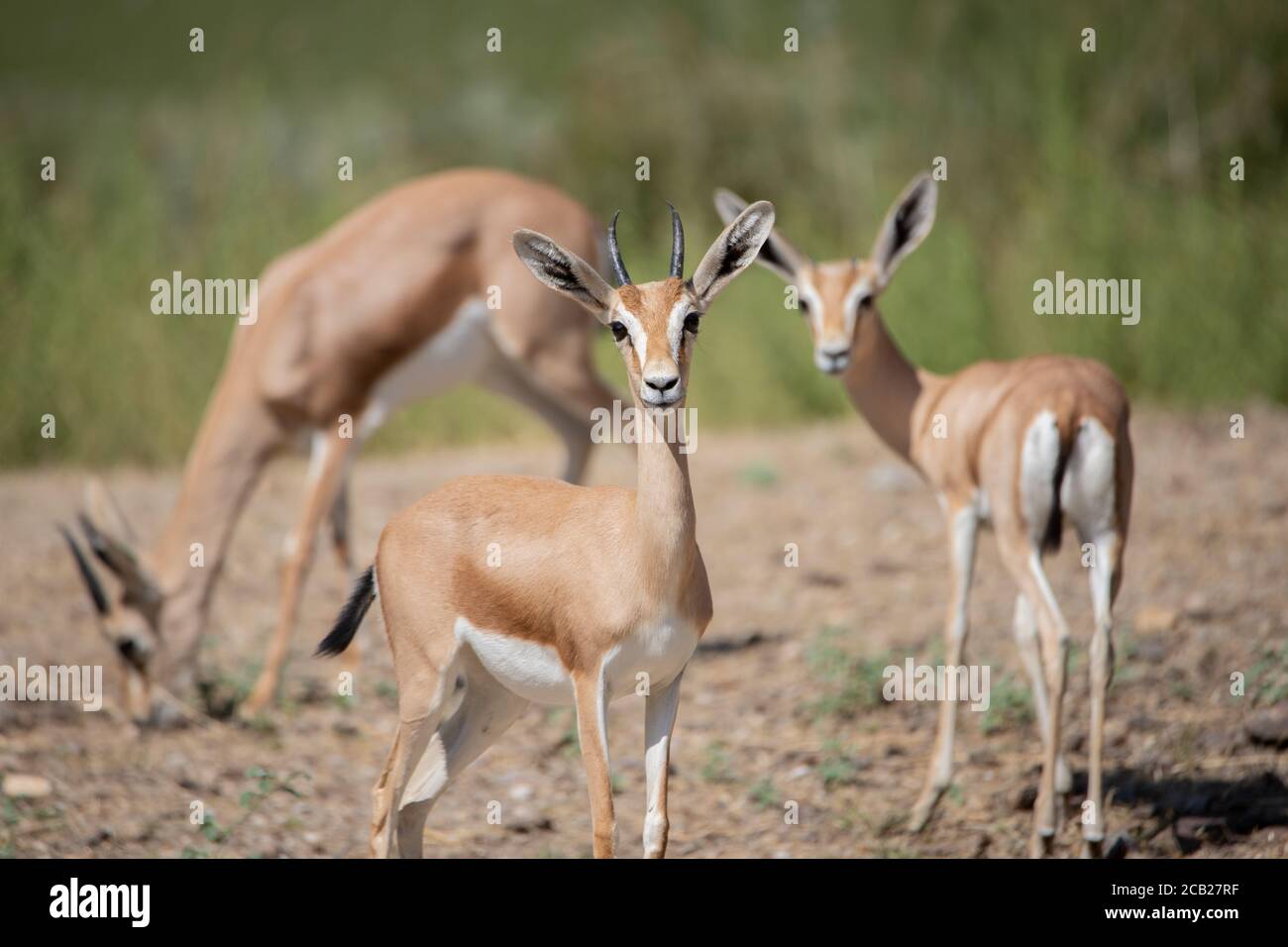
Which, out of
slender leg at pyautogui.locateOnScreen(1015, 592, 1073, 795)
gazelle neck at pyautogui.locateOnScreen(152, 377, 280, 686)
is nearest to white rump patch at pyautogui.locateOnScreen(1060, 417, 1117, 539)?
slender leg at pyautogui.locateOnScreen(1015, 592, 1073, 795)

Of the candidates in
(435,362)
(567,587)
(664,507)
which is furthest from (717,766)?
(435,362)

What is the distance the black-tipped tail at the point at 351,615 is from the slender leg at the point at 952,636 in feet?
6.61

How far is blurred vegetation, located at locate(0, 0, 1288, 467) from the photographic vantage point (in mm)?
9664

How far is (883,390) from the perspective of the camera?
214 inches

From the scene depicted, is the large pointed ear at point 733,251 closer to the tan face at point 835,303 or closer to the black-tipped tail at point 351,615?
the black-tipped tail at point 351,615

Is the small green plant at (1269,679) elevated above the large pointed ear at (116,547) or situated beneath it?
situated beneath

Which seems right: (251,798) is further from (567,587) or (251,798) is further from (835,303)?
(835,303)

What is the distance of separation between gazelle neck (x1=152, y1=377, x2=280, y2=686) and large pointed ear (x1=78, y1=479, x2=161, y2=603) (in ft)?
0.38

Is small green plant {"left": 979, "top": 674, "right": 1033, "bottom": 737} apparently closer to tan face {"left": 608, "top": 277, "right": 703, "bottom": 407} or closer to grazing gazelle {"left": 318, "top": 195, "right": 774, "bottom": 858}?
grazing gazelle {"left": 318, "top": 195, "right": 774, "bottom": 858}

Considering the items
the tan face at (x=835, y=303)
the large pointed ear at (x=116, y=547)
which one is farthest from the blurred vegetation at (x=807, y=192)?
the tan face at (x=835, y=303)

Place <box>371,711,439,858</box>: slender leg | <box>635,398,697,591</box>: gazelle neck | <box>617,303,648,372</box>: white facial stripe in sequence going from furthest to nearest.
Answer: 1. <box>371,711,439,858</box>: slender leg
2. <box>635,398,697,591</box>: gazelle neck
3. <box>617,303,648,372</box>: white facial stripe

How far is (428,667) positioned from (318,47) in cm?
2660

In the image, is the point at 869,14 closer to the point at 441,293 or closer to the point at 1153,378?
the point at 1153,378

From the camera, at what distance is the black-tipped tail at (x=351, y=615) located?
413 cm
